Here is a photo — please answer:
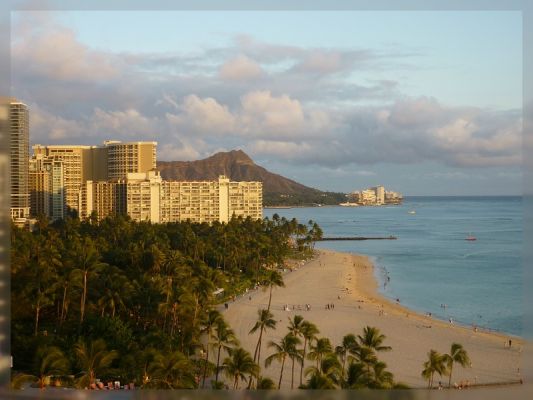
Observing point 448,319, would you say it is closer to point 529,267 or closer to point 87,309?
point 87,309

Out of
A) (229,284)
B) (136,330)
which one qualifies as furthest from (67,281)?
(229,284)

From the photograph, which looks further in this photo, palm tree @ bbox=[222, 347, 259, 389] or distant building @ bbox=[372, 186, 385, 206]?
distant building @ bbox=[372, 186, 385, 206]

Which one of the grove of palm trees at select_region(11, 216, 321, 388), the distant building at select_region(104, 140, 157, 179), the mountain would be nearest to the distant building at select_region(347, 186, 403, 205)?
the mountain

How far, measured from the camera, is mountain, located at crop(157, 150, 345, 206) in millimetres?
35969

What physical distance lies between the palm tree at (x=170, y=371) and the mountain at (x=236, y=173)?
26552mm

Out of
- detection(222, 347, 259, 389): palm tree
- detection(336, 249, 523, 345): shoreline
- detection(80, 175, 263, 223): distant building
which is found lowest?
detection(336, 249, 523, 345): shoreline

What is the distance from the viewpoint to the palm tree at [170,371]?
5177 mm

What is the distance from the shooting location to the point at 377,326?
37.4ft

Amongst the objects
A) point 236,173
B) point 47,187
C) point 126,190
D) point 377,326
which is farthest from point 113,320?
point 236,173

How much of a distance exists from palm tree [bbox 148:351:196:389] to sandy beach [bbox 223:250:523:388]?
2.40 meters

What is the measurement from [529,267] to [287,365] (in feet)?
21.4

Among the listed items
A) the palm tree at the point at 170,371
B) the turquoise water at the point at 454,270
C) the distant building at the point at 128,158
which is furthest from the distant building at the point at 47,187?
the palm tree at the point at 170,371

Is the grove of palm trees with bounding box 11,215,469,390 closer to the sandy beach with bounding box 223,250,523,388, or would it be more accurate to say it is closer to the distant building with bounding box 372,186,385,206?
the sandy beach with bounding box 223,250,523,388

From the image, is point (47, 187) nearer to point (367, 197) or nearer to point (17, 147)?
point (17, 147)
